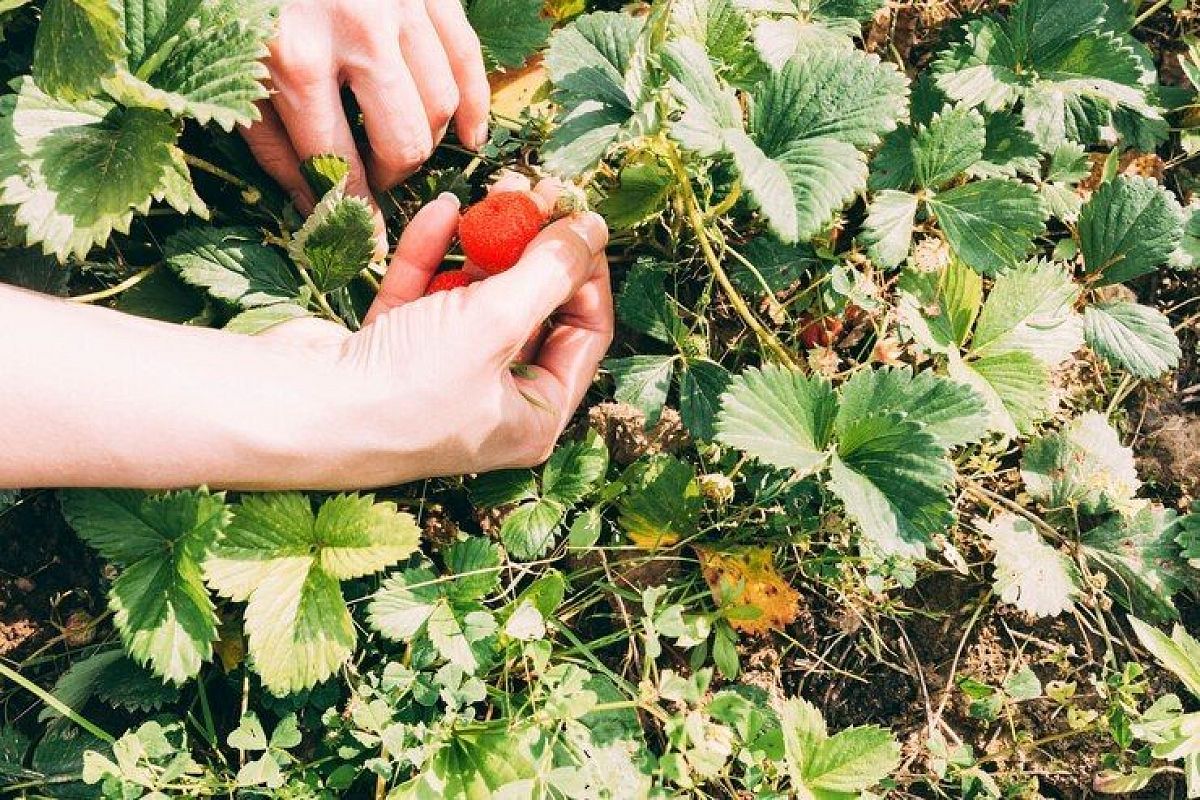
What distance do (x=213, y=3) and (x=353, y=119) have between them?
0.32 m

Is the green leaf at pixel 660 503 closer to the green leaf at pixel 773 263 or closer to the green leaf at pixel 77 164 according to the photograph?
the green leaf at pixel 773 263

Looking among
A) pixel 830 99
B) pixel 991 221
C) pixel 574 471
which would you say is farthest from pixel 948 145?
→ pixel 574 471

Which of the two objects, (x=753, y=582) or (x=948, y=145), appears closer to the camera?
(x=948, y=145)

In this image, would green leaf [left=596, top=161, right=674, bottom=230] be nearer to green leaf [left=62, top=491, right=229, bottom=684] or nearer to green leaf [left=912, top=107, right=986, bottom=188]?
green leaf [left=912, top=107, right=986, bottom=188]

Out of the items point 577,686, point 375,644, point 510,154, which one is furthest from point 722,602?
point 510,154

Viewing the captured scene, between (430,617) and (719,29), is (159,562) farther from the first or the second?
(719,29)

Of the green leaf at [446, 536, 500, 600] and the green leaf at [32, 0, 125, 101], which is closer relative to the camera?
the green leaf at [32, 0, 125, 101]

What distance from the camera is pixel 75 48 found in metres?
1.33

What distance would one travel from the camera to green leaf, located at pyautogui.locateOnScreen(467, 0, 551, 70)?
1754 millimetres

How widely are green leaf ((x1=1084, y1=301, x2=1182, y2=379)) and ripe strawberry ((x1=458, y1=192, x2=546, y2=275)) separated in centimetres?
109

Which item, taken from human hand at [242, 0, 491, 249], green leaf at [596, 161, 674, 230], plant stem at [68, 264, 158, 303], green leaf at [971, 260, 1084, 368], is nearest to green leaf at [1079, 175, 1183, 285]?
green leaf at [971, 260, 1084, 368]

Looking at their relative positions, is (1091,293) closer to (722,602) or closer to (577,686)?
(722,602)

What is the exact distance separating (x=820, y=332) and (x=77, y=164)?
1.32 m

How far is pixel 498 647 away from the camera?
5.44 feet
